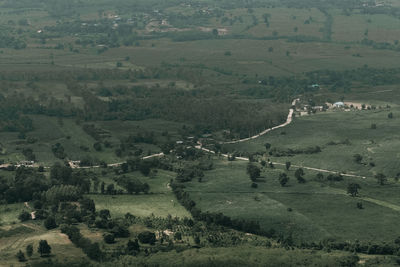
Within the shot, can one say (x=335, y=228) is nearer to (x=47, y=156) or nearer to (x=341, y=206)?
(x=341, y=206)

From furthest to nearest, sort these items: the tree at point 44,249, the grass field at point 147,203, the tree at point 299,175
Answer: the tree at point 299,175, the grass field at point 147,203, the tree at point 44,249

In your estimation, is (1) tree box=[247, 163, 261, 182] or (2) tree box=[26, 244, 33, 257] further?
(1) tree box=[247, 163, 261, 182]

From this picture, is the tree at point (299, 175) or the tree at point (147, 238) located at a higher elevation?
the tree at point (147, 238)

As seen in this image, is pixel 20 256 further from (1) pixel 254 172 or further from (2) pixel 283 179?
(2) pixel 283 179

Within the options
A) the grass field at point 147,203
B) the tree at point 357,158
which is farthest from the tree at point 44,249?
the tree at point 357,158

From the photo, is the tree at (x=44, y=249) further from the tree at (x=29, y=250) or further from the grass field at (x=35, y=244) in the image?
the tree at (x=29, y=250)

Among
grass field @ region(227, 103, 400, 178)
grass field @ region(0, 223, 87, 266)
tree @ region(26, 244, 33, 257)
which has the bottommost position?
grass field @ region(227, 103, 400, 178)

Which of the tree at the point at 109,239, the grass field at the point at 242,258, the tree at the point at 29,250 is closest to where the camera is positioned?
the grass field at the point at 242,258

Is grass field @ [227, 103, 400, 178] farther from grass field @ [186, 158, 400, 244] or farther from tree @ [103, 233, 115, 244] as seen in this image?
tree @ [103, 233, 115, 244]

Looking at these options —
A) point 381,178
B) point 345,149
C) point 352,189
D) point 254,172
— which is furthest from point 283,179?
point 345,149

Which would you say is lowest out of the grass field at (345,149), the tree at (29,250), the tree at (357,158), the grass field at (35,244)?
the grass field at (345,149)

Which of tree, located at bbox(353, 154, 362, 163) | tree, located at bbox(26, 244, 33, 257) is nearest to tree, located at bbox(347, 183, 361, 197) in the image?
tree, located at bbox(353, 154, 362, 163)

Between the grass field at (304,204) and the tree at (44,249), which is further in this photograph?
the grass field at (304,204)
